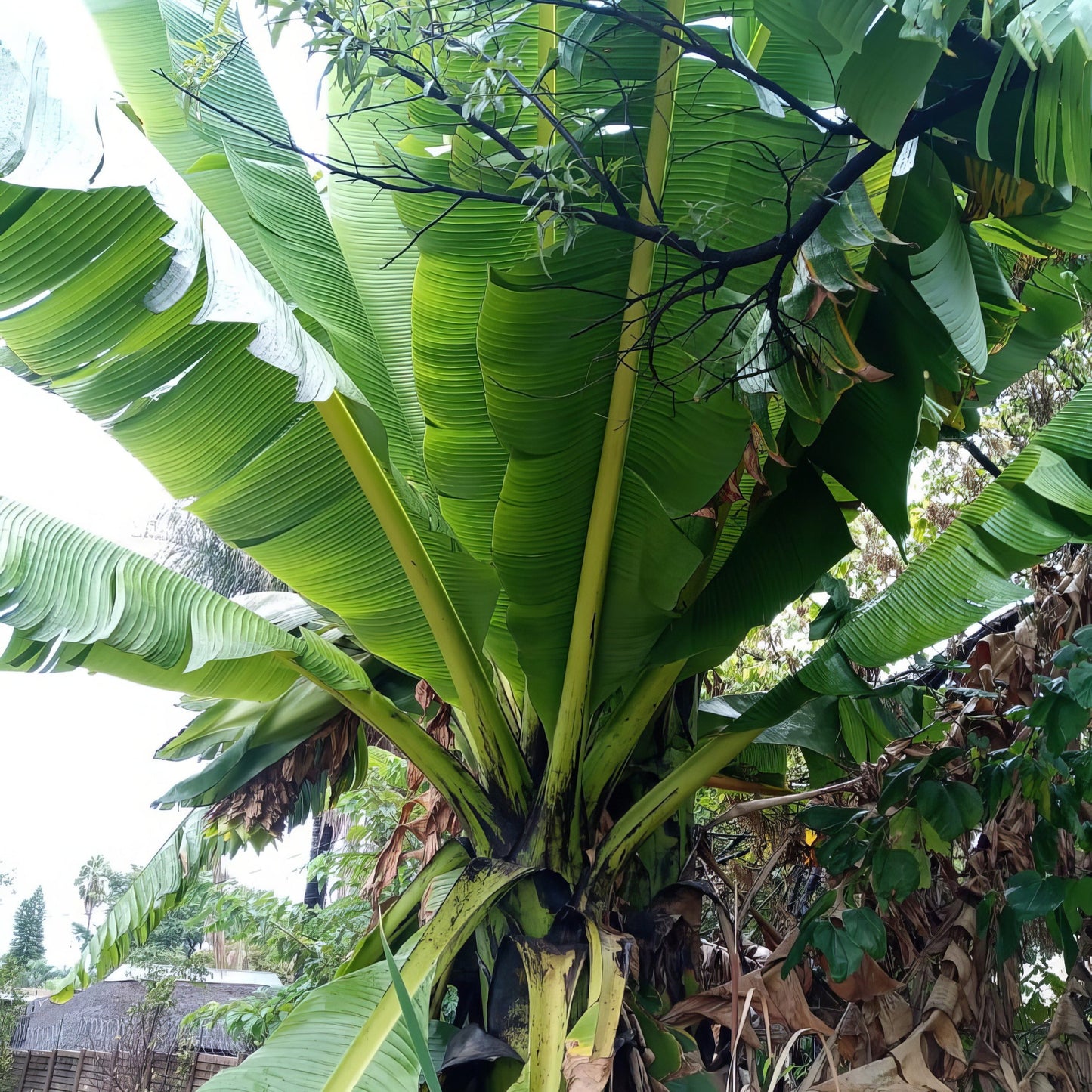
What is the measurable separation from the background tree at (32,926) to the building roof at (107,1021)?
5.90 m

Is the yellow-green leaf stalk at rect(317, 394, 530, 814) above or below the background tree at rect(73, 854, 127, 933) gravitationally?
above

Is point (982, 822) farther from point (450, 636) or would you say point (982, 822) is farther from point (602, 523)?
point (450, 636)

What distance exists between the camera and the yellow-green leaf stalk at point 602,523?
1.38m

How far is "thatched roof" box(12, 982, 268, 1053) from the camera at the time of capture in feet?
21.7

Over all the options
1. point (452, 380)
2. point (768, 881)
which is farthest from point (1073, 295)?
point (768, 881)

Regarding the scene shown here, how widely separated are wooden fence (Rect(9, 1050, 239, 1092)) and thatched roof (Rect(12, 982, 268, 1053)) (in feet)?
0.56

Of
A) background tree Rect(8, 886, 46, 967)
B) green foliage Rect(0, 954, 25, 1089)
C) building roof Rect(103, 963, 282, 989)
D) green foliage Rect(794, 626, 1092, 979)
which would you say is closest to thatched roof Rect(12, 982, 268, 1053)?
building roof Rect(103, 963, 282, 989)

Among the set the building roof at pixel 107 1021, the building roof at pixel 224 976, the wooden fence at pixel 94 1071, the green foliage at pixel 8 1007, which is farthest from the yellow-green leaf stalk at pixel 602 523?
the green foliage at pixel 8 1007

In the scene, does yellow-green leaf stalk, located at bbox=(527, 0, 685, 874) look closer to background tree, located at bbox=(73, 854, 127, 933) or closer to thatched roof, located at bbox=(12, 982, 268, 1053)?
thatched roof, located at bbox=(12, 982, 268, 1053)

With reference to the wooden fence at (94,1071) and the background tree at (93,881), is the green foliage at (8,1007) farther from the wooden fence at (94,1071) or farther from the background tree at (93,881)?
the background tree at (93,881)

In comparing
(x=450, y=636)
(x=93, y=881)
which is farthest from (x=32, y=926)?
(x=450, y=636)

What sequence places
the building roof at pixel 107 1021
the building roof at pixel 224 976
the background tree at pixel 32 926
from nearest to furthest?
the building roof at pixel 107 1021, the building roof at pixel 224 976, the background tree at pixel 32 926

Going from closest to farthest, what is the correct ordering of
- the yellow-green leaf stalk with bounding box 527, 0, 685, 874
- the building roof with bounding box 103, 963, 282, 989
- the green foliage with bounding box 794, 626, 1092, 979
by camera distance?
the yellow-green leaf stalk with bounding box 527, 0, 685, 874
the green foliage with bounding box 794, 626, 1092, 979
the building roof with bounding box 103, 963, 282, 989

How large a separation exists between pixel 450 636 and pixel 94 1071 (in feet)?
19.9
